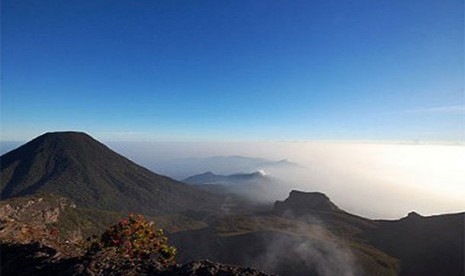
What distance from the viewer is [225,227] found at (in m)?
156

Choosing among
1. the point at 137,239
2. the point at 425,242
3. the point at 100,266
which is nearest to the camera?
the point at 100,266

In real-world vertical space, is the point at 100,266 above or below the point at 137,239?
above

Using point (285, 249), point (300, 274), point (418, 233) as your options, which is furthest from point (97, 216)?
point (418, 233)

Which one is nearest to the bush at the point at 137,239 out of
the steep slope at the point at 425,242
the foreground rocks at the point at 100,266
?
the foreground rocks at the point at 100,266

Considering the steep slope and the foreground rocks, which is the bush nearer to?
the foreground rocks

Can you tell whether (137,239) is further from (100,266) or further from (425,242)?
(425,242)

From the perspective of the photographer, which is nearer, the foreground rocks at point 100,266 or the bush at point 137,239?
the foreground rocks at point 100,266

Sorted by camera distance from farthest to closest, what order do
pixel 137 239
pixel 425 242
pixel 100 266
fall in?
pixel 425 242
pixel 137 239
pixel 100 266

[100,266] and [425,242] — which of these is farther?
[425,242]

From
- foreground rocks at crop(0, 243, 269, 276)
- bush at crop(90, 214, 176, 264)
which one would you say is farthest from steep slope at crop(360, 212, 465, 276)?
foreground rocks at crop(0, 243, 269, 276)

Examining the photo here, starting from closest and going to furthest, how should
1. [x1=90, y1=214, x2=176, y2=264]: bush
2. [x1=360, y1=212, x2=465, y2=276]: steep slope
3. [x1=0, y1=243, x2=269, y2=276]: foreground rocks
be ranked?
[x1=0, y1=243, x2=269, y2=276]: foreground rocks < [x1=90, y1=214, x2=176, y2=264]: bush < [x1=360, y1=212, x2=465, y2=276]: steep slope

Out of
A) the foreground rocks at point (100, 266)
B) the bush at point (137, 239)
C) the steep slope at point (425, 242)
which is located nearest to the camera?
the foreground rocks at point (100, 266)

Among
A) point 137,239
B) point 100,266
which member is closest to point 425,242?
point 137,239

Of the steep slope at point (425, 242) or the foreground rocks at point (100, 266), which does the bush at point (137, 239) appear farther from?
the steep slope at point (425, 242)
